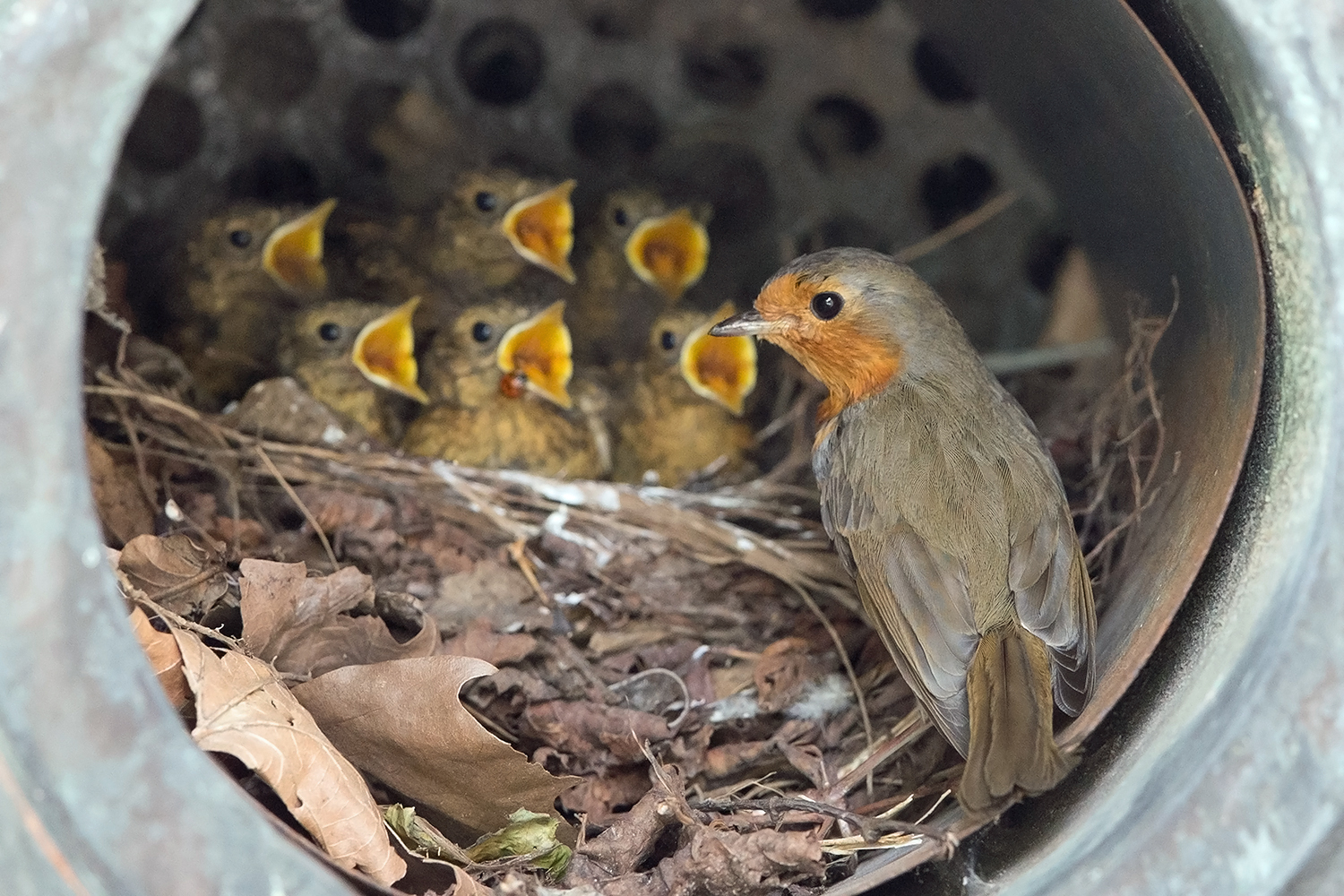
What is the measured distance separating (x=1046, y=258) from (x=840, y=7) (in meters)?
1.22

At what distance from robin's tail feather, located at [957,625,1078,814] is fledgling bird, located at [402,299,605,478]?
1703 millimetres

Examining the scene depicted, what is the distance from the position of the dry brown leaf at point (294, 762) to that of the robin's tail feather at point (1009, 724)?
Answer: 3.71ft

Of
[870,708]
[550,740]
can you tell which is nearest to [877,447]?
[870,708]

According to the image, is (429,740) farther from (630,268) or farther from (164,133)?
(164,133)

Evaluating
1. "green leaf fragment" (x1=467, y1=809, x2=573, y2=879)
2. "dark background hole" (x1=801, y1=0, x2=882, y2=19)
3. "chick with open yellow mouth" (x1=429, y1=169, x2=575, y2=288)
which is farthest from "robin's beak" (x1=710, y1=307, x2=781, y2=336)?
"dark background hole" (x1=801, y1=0, x2=882, y2=19)

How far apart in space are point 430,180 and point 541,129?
1.53 ft

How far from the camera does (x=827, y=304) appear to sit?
3.40 metres

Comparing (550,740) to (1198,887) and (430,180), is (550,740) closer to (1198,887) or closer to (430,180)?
(1198,887)

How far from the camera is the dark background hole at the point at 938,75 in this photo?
4.70 m

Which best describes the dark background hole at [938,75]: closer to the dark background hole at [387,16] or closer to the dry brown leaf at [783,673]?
the dark background hole at [387,16]

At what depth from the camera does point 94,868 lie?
1927 mm

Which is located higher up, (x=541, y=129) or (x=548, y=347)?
(x=541, y=129)

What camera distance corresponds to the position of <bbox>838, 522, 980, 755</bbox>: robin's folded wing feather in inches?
110

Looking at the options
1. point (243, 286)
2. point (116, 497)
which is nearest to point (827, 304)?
point (116, 497)
